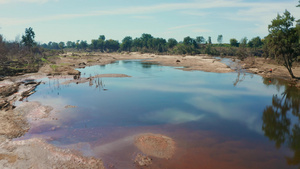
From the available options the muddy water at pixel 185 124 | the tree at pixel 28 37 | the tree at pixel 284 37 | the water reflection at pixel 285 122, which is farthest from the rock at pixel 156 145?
the tree at pixel 28 37

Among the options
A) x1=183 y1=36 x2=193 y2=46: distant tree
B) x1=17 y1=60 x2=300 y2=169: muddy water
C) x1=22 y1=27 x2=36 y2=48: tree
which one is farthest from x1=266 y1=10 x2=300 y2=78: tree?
x1=183 y1=36 x2=193 y2=46: distant tree

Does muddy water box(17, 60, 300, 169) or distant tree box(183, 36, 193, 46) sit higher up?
distant tree box(183, 36, 193, 46)

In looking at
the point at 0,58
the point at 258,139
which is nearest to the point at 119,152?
the point at 258,139

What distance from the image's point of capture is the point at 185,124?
22734 millimetres

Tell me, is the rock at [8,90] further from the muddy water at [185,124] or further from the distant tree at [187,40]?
the distant tree at [187,40]

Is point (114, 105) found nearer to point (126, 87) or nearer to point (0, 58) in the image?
point (126, 87)

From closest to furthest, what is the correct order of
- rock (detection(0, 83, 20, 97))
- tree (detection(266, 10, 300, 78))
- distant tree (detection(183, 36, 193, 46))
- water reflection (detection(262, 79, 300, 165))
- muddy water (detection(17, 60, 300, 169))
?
muddy water (detection(17, 60, 300, 169)) < water reflection (detection(262, 79, 300, 165)) < rock (detection(0, 83, 20, 97)) < tree (detection(266, 10, 300, 78)) < distant tree (detection(183, 36, 193, 46))

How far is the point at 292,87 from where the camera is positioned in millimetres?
42125

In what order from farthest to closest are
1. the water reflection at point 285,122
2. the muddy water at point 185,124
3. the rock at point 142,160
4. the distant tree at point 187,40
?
the distant tree at point 187,40 < the water reflection at point 285,122 < the muddy water at point 185,124 < the rock at point 142,160

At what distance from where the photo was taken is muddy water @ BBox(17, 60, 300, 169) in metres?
16.3

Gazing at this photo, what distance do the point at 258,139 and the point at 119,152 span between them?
14.3 meters

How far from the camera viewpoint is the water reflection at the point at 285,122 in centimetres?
1888

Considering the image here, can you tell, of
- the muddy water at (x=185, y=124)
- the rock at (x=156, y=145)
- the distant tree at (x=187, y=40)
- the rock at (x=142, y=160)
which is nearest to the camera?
the rock at (x=142, y=160)

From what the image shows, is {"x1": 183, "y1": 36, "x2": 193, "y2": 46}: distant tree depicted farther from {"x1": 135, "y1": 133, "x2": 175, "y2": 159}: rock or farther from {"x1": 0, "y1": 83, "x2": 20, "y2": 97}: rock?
{"x1": 135, "y1": 133, "x2": 175, "y2": 159}: rock
